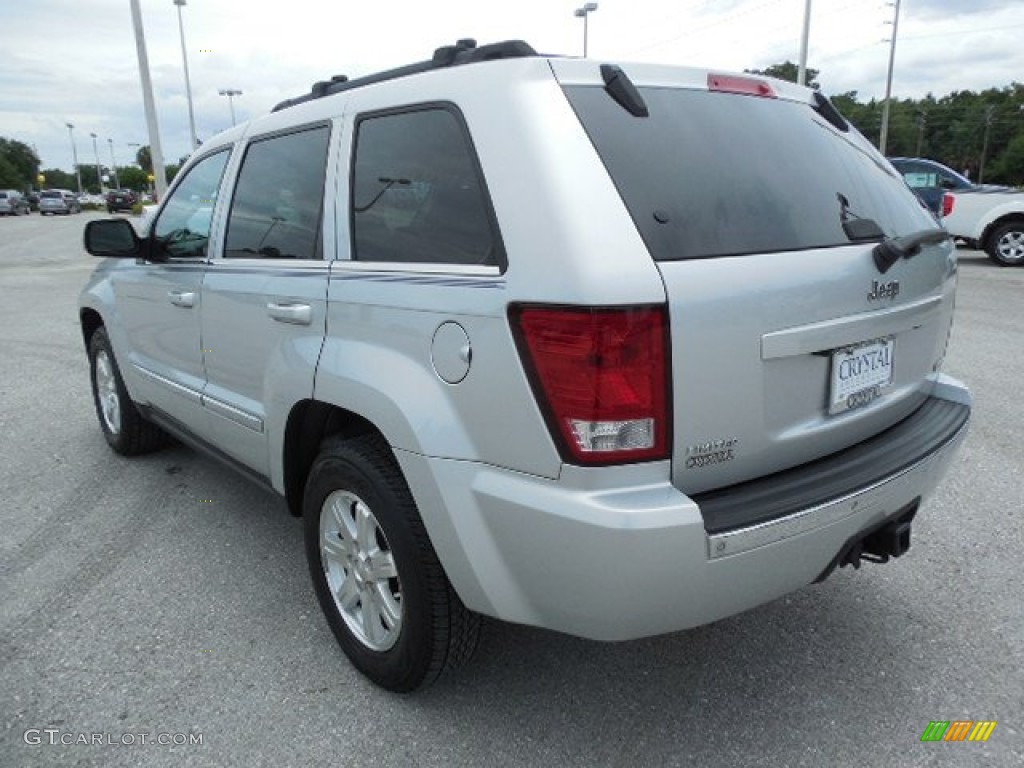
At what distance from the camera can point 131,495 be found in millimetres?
4207

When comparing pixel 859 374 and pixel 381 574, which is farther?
pixel 381 574

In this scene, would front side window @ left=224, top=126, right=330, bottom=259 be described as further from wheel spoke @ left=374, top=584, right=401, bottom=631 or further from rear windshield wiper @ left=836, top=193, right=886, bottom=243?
rear windshield wiper @ left=836, top=193, right=886, bottom=243

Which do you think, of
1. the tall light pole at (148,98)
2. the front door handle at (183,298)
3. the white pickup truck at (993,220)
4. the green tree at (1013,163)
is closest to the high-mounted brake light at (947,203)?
the white pickup truck at (993,220)

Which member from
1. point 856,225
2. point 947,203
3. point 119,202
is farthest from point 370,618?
point 119,202

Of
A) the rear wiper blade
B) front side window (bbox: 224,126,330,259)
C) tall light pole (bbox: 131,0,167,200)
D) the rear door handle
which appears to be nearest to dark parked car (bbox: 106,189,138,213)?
tall light pole (bbox: 131,0,167,200)

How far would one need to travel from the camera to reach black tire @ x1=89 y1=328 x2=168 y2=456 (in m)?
4.59

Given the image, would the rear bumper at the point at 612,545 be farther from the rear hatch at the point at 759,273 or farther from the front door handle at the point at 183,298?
the front door handle at the point at 183,298

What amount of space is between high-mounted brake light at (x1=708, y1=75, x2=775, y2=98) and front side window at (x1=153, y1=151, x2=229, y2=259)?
7.01 feet

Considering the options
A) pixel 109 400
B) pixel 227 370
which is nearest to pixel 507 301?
pixel 227 370

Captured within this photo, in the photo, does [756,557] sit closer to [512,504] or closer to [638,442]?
[638,442]

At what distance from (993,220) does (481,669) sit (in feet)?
47.1

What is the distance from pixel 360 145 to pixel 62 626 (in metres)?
2.09

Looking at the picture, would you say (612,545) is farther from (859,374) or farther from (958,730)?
(958,730)

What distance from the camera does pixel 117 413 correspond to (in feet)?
15.4
